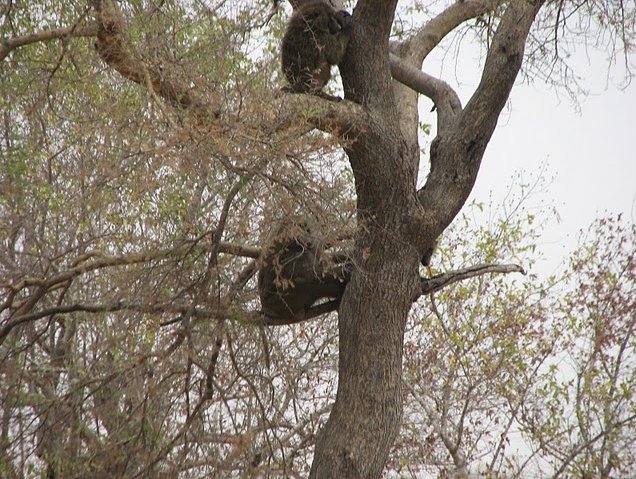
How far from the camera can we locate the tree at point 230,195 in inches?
147

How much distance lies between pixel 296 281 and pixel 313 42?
4.66 ft

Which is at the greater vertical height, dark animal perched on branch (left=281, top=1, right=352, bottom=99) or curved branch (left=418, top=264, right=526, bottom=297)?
dark animal perched on branch (left=281, top=1, right=352, bottom=99)

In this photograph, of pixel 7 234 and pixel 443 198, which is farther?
pixel 7 234

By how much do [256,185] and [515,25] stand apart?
6.26 ft

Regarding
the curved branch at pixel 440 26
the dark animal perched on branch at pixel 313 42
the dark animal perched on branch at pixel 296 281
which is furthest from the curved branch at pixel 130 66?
the curved branch at pixel 440 26

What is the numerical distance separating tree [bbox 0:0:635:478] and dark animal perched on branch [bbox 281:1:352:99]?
12 cm

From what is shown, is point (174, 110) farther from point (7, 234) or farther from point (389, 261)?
point (7, 234)

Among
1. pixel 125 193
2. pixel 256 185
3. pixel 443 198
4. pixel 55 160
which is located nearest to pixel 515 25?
pixel 443 198

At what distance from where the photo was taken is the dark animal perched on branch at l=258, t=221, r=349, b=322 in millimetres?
4188

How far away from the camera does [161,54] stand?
4137mm

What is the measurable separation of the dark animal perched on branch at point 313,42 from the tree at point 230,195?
0.12 metres

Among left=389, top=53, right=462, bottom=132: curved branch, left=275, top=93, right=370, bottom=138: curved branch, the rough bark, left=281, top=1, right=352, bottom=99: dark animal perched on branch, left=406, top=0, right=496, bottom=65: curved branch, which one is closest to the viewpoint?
left=275, top=93, right=370, bottom=138: curved branch

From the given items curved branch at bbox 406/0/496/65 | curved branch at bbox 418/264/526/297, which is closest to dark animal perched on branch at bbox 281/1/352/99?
curved branch at bbox 406/0/496/65

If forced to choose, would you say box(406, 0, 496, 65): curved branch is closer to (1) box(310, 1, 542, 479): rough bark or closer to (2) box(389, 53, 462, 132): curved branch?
(2) box(389, 53, 462, 132): curved branch
